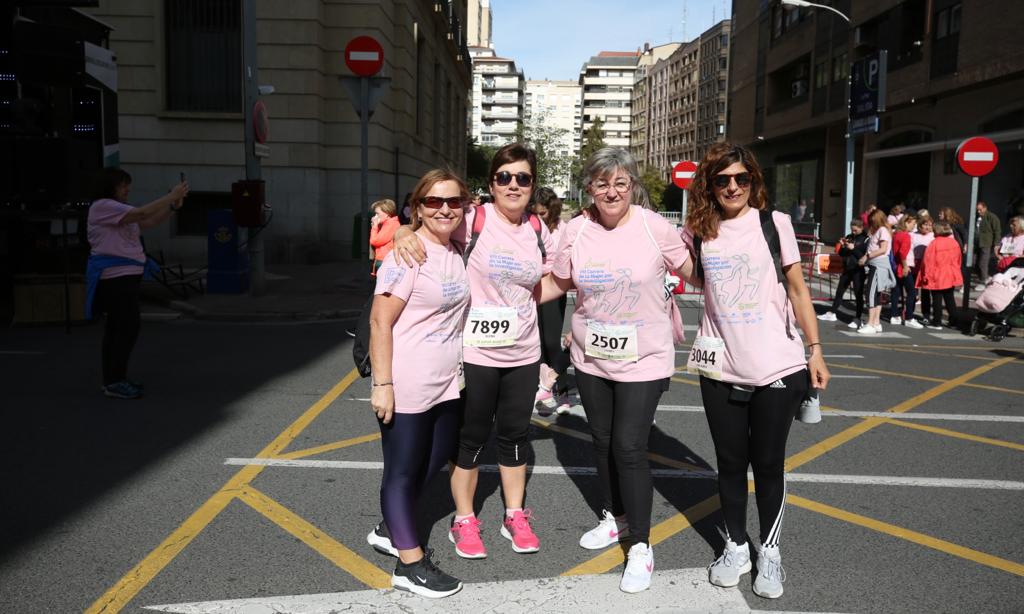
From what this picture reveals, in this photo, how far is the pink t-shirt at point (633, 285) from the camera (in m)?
3.51

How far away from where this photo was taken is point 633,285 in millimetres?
3504

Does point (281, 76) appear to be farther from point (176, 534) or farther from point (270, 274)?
point (176, 534)

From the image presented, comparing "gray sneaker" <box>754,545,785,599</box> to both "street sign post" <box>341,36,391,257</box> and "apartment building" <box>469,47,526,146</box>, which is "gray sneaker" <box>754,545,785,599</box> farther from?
"apartment building" <box>469,47,526,146</box>

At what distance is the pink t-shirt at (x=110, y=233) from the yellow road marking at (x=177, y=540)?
2.01 meters

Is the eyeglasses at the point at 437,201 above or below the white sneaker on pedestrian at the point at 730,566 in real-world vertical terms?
above

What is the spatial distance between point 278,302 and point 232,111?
835 cm

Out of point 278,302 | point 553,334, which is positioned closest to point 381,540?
point 553,334

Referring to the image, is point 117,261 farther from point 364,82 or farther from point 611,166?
point 364,82

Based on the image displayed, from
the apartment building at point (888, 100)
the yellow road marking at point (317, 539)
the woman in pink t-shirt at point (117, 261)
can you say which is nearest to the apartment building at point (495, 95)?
the apartment building at point (888, 100)

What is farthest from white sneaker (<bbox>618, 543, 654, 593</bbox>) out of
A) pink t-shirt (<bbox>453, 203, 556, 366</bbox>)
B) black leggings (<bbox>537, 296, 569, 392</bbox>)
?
black leggings (<bbox>537, 296, 569, 392</bbox>)

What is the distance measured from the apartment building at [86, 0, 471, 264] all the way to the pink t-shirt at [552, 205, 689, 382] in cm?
1576

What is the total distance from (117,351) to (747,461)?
5.26 m

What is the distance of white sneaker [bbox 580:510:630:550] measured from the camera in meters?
3.87

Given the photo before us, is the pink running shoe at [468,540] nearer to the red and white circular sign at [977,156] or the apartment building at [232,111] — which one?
the red and white circular sign at [977,156]
